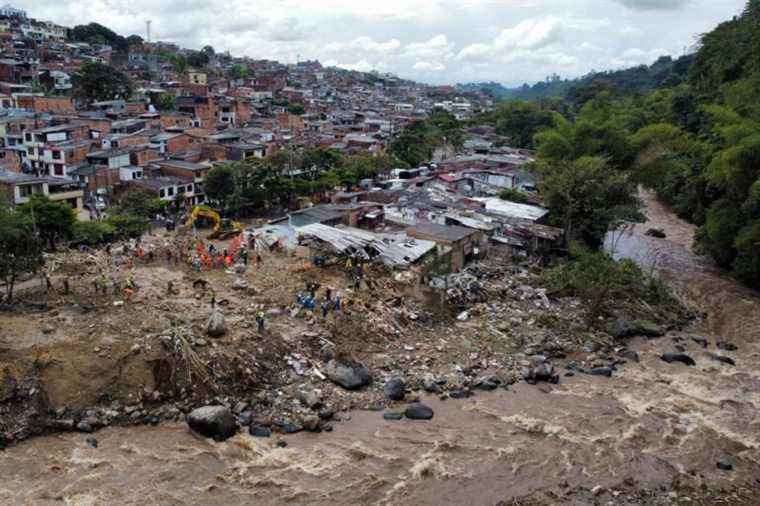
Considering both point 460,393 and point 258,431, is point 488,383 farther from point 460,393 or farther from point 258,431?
point 258,431

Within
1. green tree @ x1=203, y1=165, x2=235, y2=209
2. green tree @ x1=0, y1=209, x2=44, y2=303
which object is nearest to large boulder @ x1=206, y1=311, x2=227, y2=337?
green tree @ x1=0, y1=209, x2=44, y2=303

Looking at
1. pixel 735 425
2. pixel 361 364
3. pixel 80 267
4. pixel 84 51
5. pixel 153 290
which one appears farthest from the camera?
pixel 84 51

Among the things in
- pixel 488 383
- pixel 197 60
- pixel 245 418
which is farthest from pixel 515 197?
pixel 197 60

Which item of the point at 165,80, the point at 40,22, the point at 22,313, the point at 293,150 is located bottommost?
the point at 22,313

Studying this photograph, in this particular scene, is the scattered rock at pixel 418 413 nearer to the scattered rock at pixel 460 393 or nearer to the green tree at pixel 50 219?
the scattered rock at pixel 460 393

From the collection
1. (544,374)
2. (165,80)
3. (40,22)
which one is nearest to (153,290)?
(544,374)

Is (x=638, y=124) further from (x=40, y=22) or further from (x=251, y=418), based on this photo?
(x=40, y=22)
